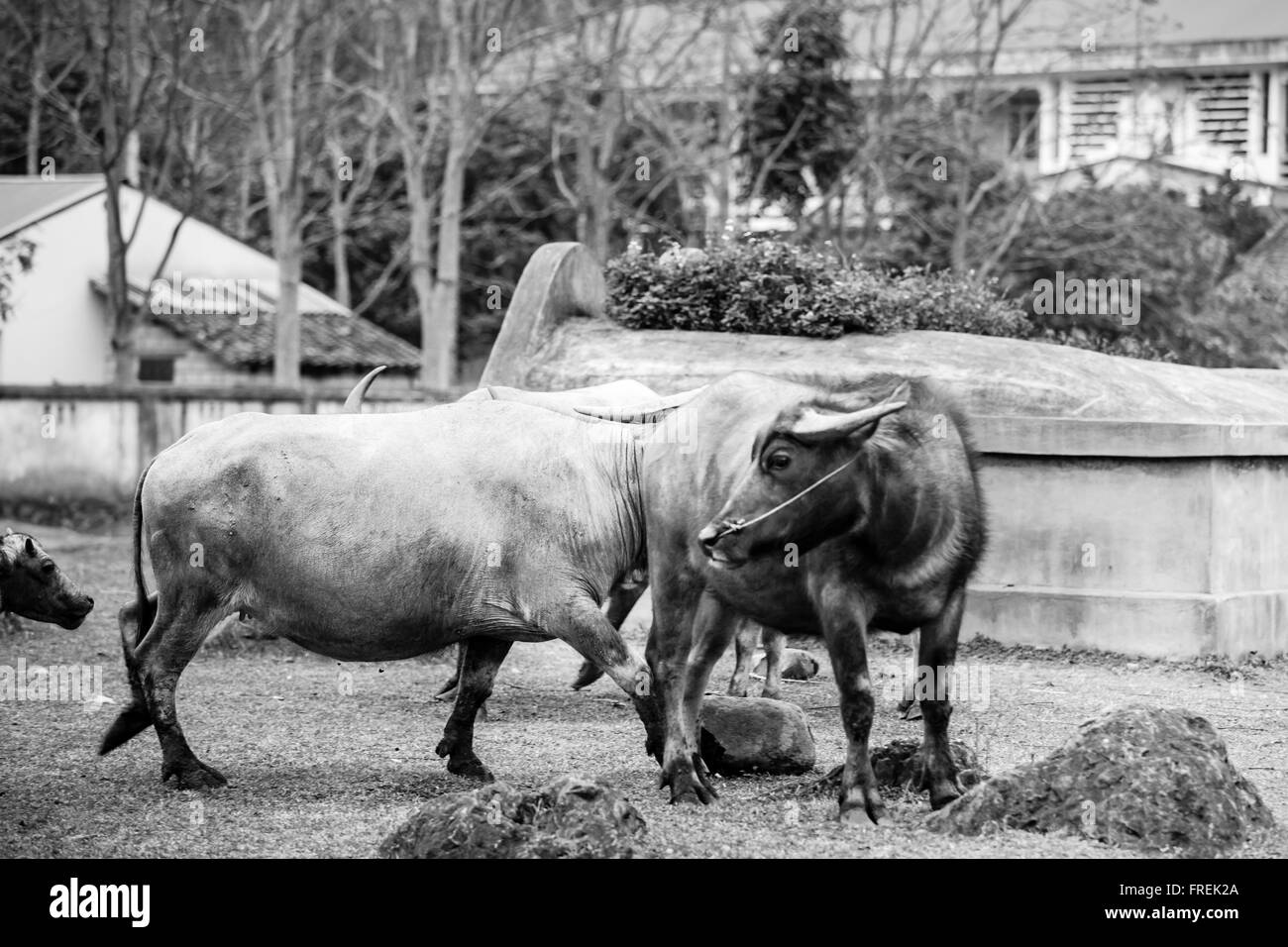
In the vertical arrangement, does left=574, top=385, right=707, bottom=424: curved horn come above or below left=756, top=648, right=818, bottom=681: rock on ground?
above

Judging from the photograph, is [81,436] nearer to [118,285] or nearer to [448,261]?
[118,285]

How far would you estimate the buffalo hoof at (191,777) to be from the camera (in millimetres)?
8133

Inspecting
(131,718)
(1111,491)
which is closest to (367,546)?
(131,718)

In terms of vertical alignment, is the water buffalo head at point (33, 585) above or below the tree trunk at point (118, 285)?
below

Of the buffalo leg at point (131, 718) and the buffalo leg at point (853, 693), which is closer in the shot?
the buffalo leg at point (853, 693)

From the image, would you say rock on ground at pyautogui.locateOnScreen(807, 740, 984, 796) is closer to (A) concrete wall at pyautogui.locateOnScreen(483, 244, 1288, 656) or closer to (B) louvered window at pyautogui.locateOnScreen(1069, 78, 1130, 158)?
(A) concrete wall at pyautogui.locateOnScreen(483, 244, 1288, 656)

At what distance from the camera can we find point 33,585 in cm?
948

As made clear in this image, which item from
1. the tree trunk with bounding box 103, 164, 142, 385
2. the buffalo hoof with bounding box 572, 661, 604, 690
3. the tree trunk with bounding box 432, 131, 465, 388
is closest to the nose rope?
the buffalo hoof with bounding box 572, 661, 604, 690

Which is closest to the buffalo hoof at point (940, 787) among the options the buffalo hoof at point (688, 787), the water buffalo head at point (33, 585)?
the buffalo hoof at point (688, 787)

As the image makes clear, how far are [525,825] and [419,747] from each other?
10.4 feet

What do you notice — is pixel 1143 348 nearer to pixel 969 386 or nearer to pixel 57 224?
pixel 969 386

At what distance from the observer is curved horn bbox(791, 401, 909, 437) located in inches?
273

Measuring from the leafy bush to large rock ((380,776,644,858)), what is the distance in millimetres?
7878

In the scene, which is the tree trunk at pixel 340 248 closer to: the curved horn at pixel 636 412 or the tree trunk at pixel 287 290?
the tree trunk at pixel 287 290
